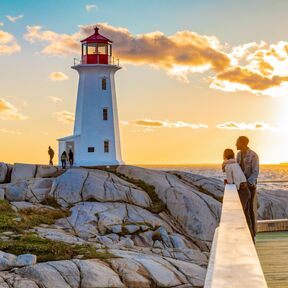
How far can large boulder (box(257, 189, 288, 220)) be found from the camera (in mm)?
40938

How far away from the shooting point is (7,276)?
643 inches

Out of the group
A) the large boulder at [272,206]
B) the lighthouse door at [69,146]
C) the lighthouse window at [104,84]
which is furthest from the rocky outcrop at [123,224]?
the lighthouse window at [104,84]

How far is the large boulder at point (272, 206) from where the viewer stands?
40.9 m

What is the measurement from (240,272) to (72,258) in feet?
52.5

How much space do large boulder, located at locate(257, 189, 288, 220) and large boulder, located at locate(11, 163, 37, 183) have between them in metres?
17.2

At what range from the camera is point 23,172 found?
43375mm

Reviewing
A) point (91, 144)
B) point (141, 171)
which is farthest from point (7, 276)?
point (91, 144)

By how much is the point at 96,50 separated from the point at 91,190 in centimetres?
1915

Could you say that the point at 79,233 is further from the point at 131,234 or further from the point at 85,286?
the point at 85,286

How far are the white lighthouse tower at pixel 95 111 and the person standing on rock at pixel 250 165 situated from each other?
3920 centimetres


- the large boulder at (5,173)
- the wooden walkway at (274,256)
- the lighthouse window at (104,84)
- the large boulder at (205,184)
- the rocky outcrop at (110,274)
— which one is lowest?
the rocky outcrop at (110,274)

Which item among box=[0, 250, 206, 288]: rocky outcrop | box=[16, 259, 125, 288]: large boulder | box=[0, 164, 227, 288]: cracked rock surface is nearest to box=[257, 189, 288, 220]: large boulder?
box=[0, 164, 227, 288]: cracked rock surface

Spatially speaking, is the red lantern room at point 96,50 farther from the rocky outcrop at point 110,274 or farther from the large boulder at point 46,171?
the rocky outcrop at point 110,274

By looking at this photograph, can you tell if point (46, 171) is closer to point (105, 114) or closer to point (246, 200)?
point (105, 114)
